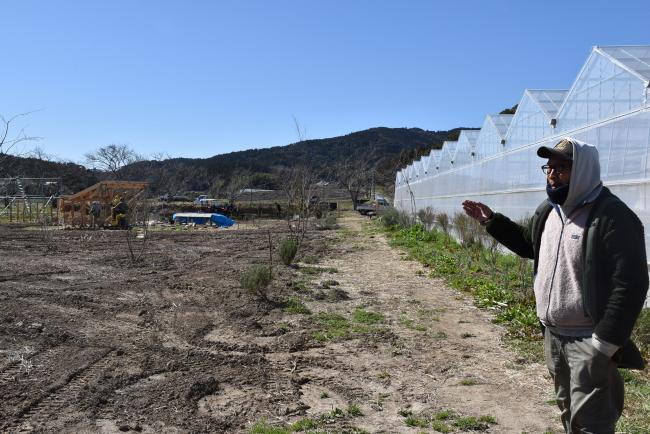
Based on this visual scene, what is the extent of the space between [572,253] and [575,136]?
8.12 m

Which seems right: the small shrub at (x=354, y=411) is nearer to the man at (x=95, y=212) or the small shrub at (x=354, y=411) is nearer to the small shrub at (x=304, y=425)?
the small shrub at (x=304, y=425)

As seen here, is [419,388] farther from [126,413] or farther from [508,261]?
[508,261]

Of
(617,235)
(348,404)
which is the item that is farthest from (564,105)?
(617,235)

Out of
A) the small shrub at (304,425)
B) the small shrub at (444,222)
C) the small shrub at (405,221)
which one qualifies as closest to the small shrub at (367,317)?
the small shrub at (304,425)

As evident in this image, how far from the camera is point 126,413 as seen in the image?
12.6ft

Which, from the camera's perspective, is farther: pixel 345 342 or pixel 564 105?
pixel 564 105

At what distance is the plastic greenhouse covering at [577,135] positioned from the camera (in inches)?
289

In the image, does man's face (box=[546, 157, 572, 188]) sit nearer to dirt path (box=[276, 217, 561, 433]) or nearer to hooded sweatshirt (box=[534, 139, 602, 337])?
hooded sweatshirt (box=[534, 139, 602, 337])

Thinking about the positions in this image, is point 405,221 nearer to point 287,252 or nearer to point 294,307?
point 287,252

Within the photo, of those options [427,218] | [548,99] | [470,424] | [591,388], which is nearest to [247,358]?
[470,424]

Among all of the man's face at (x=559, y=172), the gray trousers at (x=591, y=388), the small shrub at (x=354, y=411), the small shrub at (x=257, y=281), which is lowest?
the small shrub at (x=354, y=411)

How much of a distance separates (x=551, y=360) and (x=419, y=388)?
2052mm

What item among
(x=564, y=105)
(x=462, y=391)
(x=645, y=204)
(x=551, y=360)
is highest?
(x=564, y=105)

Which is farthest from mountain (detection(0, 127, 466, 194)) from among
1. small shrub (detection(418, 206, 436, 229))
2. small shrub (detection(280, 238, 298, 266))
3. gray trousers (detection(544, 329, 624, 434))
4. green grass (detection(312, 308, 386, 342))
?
gray trousers (detection(544, 329, 624, 434))
